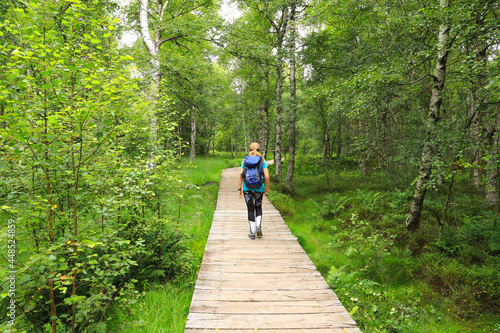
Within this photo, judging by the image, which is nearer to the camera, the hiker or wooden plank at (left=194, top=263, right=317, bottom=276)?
wooden plank at (left=194, top=263, right=317, bottom=276)

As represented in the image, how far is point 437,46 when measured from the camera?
570 cm

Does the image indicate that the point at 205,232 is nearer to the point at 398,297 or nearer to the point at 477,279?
the point at 398,297

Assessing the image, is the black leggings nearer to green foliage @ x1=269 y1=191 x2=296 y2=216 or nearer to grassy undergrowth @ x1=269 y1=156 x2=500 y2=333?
grassy undergrowth @ x1=269 y1=156 x2=500 y2=333

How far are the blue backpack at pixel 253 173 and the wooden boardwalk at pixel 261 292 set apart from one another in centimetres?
152

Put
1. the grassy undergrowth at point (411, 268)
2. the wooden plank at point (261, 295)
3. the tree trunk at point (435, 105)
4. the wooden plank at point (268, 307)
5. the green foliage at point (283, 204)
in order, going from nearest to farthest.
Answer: the wooden plank at point (268, 307)
the wooden plank at point (261, 295)
the grassy undergrowth at point (411, 268)
the tree trunk at point (435, 105)
the green foliage at point (283, 204)

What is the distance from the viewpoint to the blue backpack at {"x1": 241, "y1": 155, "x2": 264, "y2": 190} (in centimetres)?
580

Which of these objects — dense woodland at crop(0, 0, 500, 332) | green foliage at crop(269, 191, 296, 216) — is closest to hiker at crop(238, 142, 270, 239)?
dense woodland at crop(0, 0, 500, 332)

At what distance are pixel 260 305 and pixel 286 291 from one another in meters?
0.60

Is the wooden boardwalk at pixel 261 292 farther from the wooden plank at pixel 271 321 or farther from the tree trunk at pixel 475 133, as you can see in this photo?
the tree trunk at pixel 475 133

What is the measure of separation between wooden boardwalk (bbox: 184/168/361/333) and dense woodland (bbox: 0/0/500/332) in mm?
631

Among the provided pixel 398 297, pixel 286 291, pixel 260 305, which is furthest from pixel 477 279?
pixel 260 305

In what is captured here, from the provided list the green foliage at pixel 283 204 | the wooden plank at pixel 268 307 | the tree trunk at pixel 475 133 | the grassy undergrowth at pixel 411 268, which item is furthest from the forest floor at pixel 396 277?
the tree trunk at pixel 475 133

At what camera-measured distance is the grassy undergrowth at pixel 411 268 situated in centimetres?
393

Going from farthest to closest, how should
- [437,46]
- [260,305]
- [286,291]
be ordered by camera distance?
[437,46] < [286,291] < [260,305]
